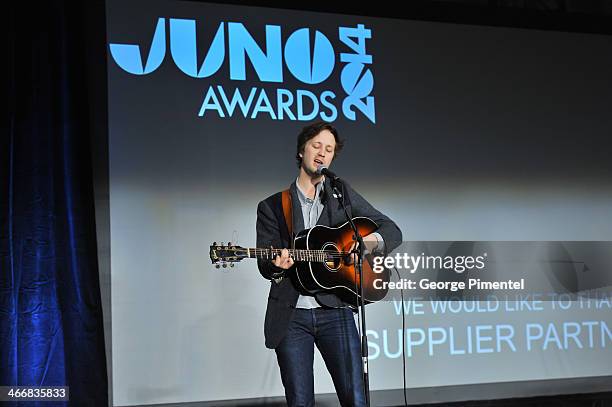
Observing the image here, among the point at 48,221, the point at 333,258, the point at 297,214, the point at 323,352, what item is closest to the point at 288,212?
the point at 297,214

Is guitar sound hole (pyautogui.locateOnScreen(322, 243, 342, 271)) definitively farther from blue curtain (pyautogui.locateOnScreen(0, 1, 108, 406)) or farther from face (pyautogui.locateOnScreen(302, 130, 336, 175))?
blue curtain (pyautogui.locateOnScreen(0, 1, 108, 406))

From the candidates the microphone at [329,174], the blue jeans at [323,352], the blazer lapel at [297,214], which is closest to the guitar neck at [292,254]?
the blazer lapel at [297,214]

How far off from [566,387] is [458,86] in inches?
89.6

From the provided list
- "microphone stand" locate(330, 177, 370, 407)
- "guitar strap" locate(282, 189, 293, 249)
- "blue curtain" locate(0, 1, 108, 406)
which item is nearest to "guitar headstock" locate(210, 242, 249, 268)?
"guitar strap" locate(282, 189, 293, 249)

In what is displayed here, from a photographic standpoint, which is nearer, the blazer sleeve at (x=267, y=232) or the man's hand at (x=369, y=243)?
the blazer sleeve at (x=267, y=232)

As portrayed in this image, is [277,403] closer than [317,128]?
No

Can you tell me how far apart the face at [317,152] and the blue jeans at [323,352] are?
0.68 m

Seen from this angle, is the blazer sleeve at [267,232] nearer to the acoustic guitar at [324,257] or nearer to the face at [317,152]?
the acoustic guitar at [324,257]

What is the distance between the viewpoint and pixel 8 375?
445 centimetres

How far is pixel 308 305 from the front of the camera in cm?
340

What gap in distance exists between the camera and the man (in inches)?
131

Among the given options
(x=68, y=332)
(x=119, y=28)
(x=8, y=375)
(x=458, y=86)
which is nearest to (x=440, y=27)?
(x=458, y=86)

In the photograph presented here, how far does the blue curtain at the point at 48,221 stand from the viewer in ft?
14.8

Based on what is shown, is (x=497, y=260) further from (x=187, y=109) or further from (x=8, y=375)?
(x=8, y=375)
